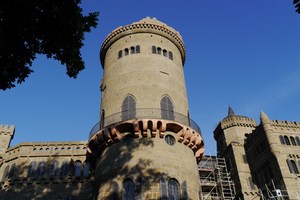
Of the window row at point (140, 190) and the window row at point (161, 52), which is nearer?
the window row at point (140, 190)

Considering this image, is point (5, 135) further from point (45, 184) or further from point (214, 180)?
point (214, 180)

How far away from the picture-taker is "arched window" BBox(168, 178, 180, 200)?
876 inches

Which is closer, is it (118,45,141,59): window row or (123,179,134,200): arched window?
(123,179,134,200): arched window

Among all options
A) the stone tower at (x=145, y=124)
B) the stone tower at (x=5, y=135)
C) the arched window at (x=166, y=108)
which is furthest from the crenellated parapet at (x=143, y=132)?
the stone tower at (x=5, y=135)

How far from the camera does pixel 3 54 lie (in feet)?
43.1

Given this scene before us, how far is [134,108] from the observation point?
26266 mm

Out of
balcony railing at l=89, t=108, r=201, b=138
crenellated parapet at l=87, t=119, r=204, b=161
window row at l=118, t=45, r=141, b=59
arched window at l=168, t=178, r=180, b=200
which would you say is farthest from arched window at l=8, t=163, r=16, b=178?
arched window at l=168, t=178, r=180, b=200

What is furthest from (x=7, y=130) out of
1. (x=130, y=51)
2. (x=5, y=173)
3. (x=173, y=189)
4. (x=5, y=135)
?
(x=173, y=189)

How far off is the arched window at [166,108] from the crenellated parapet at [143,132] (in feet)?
3.56

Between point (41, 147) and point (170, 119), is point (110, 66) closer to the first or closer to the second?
point (170, 119)

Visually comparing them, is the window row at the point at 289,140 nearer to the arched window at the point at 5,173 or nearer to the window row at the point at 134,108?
the window row at the point at 134,108

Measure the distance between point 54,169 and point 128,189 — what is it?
12.8m

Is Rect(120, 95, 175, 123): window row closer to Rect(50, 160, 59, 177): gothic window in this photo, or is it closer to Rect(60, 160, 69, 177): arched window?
Rect(60, 160, 69, 177): arched window

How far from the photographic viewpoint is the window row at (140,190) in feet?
72.1
